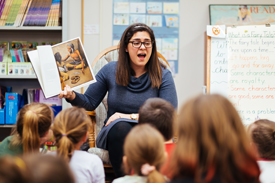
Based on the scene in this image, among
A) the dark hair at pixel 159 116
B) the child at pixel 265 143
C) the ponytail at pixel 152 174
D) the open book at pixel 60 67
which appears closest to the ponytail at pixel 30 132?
the open book at pixel 60 67

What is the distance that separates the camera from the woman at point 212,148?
2.39 feet

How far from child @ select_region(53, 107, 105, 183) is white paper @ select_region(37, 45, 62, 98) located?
536mm

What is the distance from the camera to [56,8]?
2.46 m

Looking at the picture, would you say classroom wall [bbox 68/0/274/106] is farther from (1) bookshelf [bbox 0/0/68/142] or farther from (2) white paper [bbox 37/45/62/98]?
(2) white paper [bbox 37/45/62/98]

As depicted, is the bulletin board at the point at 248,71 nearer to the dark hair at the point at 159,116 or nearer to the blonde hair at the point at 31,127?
the dark hair at the point at 159,116

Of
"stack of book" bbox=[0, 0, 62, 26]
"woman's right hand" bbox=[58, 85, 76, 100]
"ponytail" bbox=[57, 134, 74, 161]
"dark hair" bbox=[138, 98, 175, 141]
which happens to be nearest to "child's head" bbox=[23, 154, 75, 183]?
Result: "ponytail" bbox=[57, 134, 74, 161]

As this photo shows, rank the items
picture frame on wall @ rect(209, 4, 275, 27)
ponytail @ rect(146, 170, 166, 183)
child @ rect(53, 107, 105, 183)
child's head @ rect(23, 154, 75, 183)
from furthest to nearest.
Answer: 1. picture frame on wall @ rect(209, 4, 275, 27)
2. child @ rect(53, 107, 105, 183)
3. ponytail @ rect(146, 170, 166, 183)
4. child's head @ rect(23, 154, 75, 183)

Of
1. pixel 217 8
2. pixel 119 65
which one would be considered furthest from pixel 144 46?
pixel 217 8

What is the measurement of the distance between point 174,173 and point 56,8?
6.93ft

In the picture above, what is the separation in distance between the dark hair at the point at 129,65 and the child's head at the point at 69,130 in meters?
A: 0.69

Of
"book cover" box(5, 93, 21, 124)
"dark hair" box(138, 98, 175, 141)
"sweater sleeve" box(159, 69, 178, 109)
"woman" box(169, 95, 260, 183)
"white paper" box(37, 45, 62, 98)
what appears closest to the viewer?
"woman" box(169, 95, 260, 183)

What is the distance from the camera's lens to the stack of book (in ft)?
8.04

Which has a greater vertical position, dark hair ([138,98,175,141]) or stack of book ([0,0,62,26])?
stack of book ([0,0,62,26])

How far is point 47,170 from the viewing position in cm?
58
